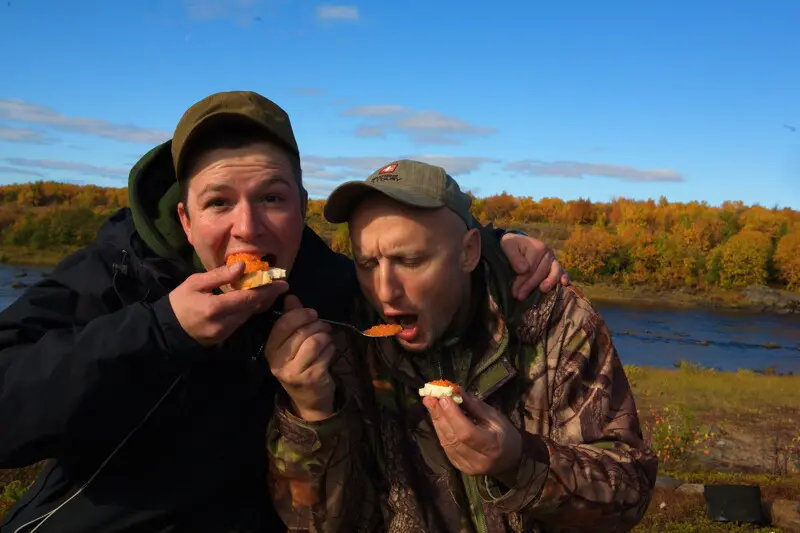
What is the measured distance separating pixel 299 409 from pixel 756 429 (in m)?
16.7

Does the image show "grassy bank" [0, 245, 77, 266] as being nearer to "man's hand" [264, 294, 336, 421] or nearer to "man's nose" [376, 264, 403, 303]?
"man's nose" [376, 264, 403, 303]

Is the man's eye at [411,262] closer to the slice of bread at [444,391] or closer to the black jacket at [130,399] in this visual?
the black jacket at [130,399]

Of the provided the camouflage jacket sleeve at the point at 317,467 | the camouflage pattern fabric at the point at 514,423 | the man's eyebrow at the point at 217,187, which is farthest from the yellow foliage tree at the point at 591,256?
the man's eyebrow at the point at 217,187

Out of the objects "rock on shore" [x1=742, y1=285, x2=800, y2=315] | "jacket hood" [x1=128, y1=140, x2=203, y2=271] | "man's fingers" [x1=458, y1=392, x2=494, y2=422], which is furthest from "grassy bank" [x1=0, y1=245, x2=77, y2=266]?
"man's fingers" [x1=458, y1=392, x2=494, y2=422]

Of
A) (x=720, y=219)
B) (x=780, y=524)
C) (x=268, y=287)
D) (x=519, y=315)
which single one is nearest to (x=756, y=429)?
(x=780, y=524)

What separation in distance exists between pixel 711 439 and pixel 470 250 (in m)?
13.4

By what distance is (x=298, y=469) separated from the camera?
335cm

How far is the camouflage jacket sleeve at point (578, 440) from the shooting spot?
124 inches

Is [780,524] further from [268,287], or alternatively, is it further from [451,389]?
[268,287]

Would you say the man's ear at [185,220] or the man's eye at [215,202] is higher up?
the man's eye at [215,202]

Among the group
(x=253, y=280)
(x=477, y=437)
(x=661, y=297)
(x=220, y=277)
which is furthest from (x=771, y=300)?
(x=220, y=277)

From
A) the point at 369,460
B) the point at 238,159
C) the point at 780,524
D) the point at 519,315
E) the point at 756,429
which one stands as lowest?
the point at 756,429

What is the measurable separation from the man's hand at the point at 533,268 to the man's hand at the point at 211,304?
160 cm

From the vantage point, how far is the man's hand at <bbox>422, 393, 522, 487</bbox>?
2906 millimetres
